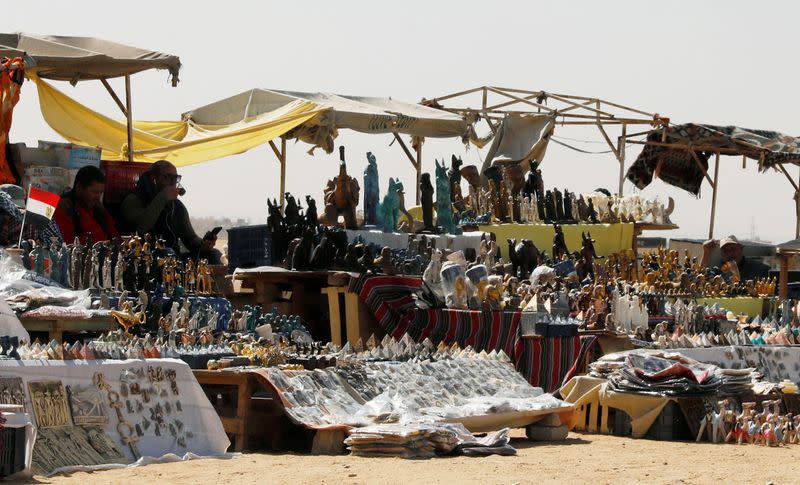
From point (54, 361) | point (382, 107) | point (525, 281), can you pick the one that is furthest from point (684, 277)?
point (54, 361)

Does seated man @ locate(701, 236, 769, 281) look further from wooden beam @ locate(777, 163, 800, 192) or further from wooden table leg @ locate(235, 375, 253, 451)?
wooden table leg @ locate(235, 375, 253, 451)

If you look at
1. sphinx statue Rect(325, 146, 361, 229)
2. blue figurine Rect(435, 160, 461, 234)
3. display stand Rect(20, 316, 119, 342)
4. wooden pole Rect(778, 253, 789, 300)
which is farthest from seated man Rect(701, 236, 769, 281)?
display stand Rect(20, 316, 119, 342)

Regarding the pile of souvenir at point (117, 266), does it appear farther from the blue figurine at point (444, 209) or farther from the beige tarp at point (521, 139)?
the beige tarp at point (521, 139)

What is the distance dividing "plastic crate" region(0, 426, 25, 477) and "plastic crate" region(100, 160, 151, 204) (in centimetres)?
622

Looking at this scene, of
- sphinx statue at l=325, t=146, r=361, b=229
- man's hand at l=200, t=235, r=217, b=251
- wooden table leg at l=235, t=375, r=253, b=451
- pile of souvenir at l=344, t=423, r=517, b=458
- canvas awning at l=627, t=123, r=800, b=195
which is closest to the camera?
pile of souvenir at l=344, t=423, r=517, b=458

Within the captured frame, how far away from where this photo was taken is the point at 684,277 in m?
18.2

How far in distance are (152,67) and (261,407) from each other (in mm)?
6124

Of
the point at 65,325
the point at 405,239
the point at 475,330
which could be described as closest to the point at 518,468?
the point at 65,325

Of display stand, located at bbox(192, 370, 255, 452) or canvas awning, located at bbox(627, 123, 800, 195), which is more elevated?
canvas awning, located at bbox(627, 123, 800, 195)

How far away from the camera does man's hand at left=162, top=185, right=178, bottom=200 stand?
14.3 metres

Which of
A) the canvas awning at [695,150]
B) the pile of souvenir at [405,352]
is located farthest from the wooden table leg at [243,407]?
the canvas awning at [695,150]

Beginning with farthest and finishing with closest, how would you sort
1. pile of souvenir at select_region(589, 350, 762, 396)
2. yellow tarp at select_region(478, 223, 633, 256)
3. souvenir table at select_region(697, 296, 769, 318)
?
yellow tarp at select_region(478, 223, 633, 256) < souvenir table at select_region(697, 296, 769, 318) < pile of souvenir at select_region(589, 350, 762, 396)

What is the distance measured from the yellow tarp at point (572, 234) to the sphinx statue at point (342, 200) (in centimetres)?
239

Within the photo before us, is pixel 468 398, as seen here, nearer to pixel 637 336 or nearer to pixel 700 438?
pixel 700 438
